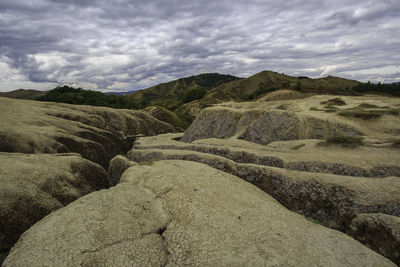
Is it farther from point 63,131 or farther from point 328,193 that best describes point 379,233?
point 63,131

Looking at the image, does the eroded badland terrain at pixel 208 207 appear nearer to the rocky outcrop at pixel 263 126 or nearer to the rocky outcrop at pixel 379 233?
A: the rocky outcrop at pixel 379 233

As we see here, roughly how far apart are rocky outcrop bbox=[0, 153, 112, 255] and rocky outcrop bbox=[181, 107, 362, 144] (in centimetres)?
1994

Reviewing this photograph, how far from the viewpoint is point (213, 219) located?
28.5ft

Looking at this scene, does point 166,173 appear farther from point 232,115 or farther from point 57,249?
point 232,115

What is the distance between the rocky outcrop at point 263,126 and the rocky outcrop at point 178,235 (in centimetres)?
1669

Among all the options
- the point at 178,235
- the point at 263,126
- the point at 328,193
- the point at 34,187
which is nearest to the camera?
the point at 178,235

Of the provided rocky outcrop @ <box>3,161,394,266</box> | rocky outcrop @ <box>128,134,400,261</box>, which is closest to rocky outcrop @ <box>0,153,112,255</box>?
rocky outcrop @ <box>3,161,394,266</box>

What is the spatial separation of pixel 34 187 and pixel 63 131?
597 inches

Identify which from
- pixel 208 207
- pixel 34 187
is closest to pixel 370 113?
pixel 208 207

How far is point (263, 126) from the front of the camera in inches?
1090

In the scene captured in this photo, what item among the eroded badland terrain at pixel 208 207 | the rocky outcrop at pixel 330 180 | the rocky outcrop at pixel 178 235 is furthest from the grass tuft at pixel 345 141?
the rocky outcrop at pixel 178 235

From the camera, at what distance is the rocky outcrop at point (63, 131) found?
1858 centimetres

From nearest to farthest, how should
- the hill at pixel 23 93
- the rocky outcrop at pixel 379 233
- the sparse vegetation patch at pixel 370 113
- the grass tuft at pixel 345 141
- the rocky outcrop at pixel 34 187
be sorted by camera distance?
the rocky outcrop at pixel 379 233
the rocky outcrop at pixel 34 187
the grass tuft at pixel 345 141
the sparse vegetation patch at pixel 370 113
the hill at pixel 23 93

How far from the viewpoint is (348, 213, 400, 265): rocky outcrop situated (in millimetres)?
8336
